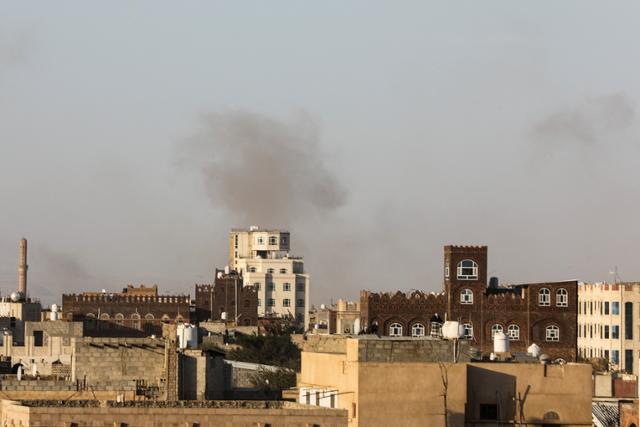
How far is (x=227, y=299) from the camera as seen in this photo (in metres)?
191

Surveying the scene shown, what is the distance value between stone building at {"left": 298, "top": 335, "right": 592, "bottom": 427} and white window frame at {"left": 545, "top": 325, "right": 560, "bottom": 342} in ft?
192

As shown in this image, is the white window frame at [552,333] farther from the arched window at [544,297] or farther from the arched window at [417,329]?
the arched window at [417,329]

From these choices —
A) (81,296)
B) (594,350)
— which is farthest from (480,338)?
(81,296)

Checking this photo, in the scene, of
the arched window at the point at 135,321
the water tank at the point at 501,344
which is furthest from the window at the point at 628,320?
the water tank at the point at 501,344

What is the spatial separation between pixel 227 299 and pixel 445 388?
461ft

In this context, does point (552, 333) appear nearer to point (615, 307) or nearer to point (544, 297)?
point (544, 297)

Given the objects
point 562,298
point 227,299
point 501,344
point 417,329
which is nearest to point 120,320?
point 227,299

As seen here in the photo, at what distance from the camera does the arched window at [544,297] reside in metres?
113

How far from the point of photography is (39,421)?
4725cm

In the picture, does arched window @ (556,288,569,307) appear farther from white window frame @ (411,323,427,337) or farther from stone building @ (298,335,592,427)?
stone building @ (298,335,592,427)

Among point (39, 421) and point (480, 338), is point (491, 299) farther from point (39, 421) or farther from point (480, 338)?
point (39, 421)

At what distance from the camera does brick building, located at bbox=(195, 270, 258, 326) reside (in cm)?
18762

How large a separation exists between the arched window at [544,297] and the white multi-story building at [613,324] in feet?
92.7

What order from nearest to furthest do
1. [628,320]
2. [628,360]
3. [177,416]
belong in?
[177,416]
[628,360]
[628,320]
